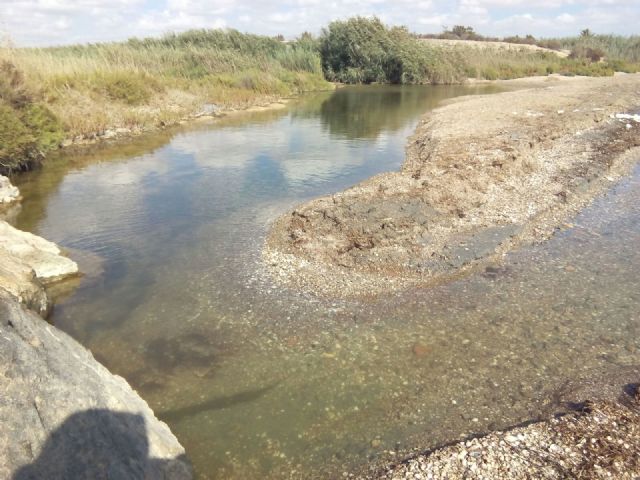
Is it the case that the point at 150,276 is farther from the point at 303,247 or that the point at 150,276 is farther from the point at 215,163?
the point at 215,163

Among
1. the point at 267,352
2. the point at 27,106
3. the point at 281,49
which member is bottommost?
the point at 267,352

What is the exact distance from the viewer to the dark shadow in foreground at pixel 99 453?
A: 3.42 metres

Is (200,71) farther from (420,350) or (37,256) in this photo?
(420,350)

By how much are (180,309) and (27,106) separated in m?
11.1

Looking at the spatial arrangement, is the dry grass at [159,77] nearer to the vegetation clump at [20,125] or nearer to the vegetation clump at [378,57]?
the vegetation clump at [20,125]

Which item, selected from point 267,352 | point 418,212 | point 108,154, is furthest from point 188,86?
point 267,352

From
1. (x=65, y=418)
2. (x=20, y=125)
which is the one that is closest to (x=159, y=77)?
(x=20, y=125)

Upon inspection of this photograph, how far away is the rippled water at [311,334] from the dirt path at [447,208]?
1.63 feet

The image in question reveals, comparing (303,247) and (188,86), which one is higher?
(188,86)

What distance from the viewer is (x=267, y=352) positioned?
20.8 feet

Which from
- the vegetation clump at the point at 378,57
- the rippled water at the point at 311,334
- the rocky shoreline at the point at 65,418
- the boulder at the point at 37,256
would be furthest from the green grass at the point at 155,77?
the rocky shoreline at the point at 65,418

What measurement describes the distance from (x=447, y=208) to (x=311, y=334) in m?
5.09

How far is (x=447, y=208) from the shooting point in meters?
10.3

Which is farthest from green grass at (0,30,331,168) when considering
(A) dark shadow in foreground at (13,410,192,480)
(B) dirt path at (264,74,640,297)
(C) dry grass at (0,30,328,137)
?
(A) dark shadow in foreground at (13,410,192,480)
